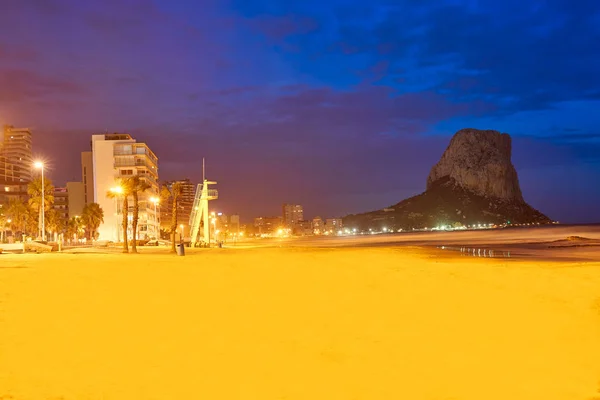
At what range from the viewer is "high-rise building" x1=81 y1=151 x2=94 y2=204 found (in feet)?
430

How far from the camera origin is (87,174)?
437 ft

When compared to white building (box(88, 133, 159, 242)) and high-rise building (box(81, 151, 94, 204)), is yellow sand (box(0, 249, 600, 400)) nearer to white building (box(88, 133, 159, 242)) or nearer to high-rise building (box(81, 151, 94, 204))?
→ white building (box(88, 133, 159, 242))

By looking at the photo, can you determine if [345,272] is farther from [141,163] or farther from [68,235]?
[68,235]

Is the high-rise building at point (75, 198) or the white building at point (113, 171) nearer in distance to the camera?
→ the white building at point (113, 171)

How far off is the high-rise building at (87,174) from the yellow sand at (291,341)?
418 ft

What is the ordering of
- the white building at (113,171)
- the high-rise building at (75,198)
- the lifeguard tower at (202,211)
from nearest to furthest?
the lifeguard tower at (202,211), the white building at (113,171), the high-rise building at (75,198)

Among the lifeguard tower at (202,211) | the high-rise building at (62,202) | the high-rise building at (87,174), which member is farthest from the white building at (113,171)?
the high-rise building at (62,202)

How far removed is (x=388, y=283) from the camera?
15.8 metres

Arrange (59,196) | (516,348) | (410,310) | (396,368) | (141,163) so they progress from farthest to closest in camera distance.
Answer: (59,196) < (141,163) < (410,310) < (516,348) < (396,368)

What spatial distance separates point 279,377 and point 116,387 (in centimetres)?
240

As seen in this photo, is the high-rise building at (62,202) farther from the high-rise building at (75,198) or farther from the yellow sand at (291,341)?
the yellow sand at (291,341)

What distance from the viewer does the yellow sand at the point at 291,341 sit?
6770 millimetres

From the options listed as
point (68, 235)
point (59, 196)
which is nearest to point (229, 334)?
point (68, 235)

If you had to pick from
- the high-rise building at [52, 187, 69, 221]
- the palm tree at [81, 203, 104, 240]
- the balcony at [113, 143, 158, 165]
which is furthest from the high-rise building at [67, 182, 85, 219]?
the palm tree at [81, 203, 104, 240]
